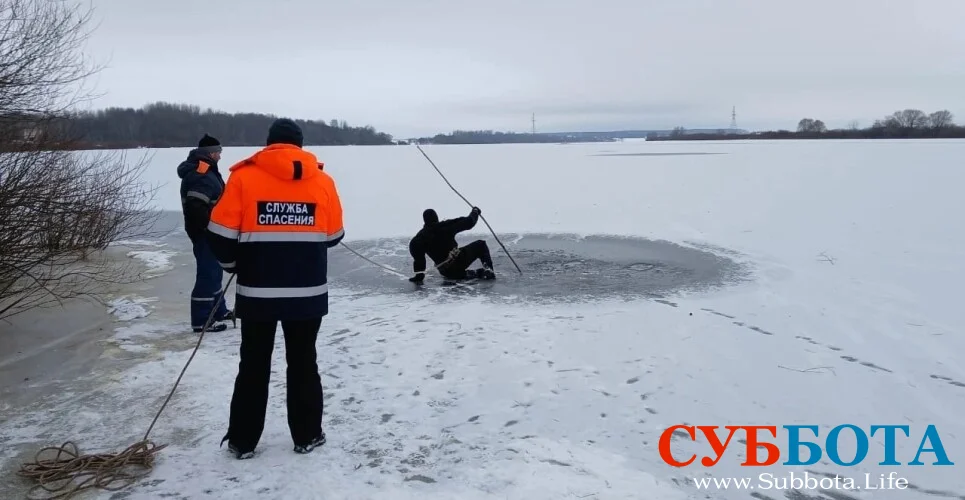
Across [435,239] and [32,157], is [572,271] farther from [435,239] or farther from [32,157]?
[32,157]

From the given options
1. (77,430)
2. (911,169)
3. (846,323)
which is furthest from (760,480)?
(911,169)

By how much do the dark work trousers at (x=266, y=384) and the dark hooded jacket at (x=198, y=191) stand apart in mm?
2163

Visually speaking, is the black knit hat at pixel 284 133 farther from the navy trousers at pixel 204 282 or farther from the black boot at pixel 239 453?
the navy trousers at pixel 204 282

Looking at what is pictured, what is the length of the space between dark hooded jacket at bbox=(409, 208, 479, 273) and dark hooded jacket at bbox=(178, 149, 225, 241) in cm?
264

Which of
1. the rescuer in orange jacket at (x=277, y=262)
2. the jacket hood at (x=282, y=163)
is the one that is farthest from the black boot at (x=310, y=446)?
the jacket hood at (x=282, y=163)

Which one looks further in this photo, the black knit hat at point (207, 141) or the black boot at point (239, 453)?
the black knit hat at point (207, 141)

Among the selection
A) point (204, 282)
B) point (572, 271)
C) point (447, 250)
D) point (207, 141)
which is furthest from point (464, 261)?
point (207, 141)

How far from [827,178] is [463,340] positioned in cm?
1875

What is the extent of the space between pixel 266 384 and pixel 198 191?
236 centimetres

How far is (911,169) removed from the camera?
2161cm

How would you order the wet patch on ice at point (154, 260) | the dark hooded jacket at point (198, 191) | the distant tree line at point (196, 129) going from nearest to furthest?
the dark hooded jacket at point (198, 191)
the wet patch on ice at point (154, 260)
the distant tree line at point (196, 129)

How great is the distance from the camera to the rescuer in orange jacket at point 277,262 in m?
3.07

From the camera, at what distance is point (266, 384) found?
3.29 metres

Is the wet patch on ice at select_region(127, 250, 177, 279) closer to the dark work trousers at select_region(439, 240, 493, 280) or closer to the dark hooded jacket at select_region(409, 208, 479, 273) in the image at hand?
the dark hooded jacket at select_region(409, 208, 479, 273)
